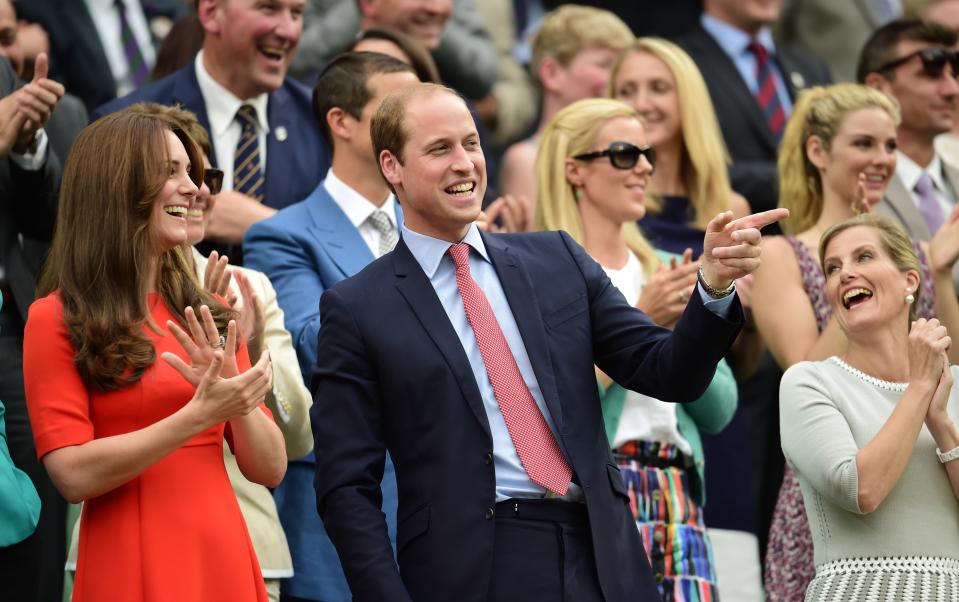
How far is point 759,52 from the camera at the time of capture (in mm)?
8359

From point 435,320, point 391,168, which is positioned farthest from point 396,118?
point 435,320

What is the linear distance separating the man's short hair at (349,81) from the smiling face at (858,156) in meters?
1.76

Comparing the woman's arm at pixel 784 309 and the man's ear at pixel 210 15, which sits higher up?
the man's ear at pixel 210 15

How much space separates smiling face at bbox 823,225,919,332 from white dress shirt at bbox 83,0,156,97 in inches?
153

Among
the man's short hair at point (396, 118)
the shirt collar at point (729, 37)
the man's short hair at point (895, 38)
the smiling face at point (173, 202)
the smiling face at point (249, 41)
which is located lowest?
the smiling face at point (173, 202)

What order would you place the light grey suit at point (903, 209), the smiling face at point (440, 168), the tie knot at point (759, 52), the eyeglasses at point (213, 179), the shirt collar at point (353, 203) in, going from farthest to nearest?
the tie knot at point (759, 52)
the light grey suit at point (903, 209)
the shirt collar at point (353, 203)
the eyeglasses at point (213, 179)
the smiling face at point (440, 168)

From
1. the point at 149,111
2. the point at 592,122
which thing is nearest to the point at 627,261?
the point at 592,122

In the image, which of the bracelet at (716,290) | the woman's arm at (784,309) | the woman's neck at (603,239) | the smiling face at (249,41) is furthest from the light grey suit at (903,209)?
the bracelet at (716,290)

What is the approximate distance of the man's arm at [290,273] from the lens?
5.23m

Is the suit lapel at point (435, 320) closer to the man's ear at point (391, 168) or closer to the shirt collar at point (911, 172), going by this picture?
the man's ear at point (391, 168)

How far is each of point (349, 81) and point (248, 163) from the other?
1.89 ft

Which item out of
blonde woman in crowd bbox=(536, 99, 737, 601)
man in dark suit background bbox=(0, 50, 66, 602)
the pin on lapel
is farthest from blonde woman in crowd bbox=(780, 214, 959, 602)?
the pin on lapel

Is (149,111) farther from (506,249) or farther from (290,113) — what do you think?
(290,113)

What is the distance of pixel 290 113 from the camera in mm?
6402
